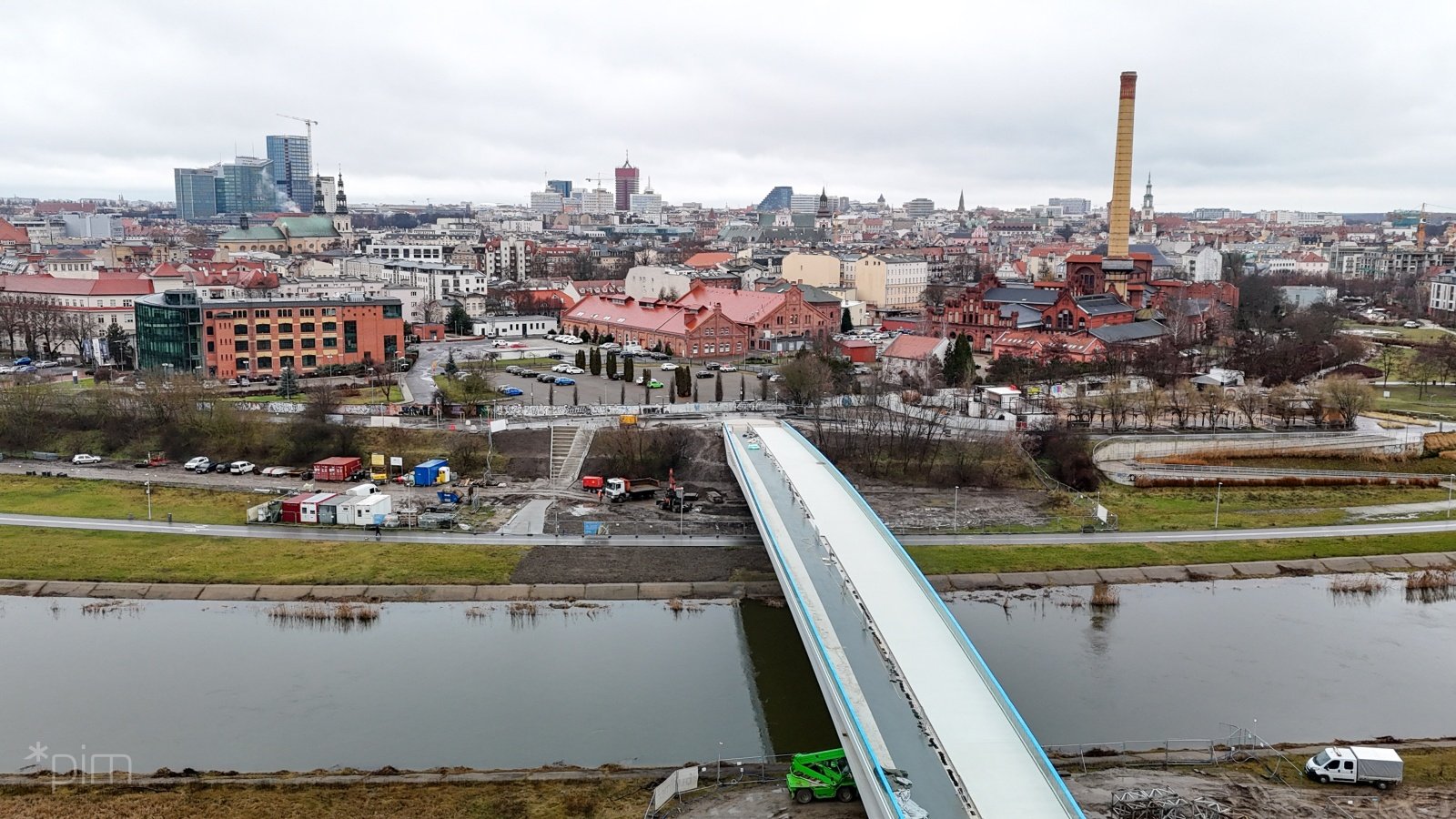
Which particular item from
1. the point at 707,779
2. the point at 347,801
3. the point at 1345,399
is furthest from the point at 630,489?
the point at 1345,399

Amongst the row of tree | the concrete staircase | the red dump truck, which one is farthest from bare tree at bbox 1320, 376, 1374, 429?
the row of tree

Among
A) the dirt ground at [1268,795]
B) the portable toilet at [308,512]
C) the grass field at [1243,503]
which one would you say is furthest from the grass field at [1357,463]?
the portable toilet at [308,512]

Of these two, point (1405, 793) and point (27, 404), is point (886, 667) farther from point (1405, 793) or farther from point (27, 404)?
point (27, 404)

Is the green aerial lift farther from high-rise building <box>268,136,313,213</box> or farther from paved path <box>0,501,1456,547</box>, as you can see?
high-rise building <box>268,136,313,213</box>

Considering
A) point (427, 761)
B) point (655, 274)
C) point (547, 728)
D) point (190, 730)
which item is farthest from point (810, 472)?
point (655, 274)

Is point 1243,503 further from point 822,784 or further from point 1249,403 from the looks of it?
point 822,784

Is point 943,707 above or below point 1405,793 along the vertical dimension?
above
